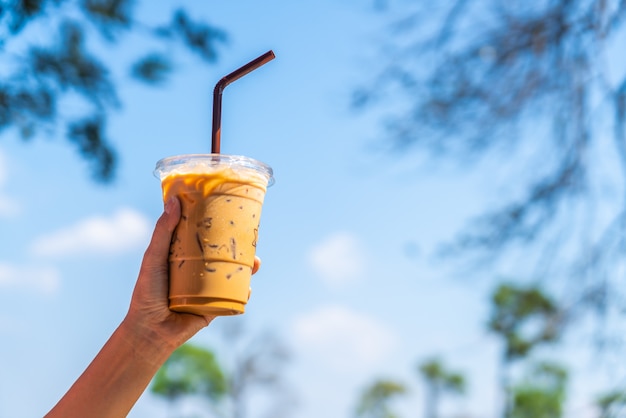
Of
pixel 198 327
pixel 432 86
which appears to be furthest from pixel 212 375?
pixel 198 327

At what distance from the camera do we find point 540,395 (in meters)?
21.6

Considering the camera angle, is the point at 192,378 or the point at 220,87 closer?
the point at 220,87

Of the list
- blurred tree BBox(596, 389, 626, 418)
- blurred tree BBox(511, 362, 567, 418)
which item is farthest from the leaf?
blurred tree BBox(511, 362, 567, 418)

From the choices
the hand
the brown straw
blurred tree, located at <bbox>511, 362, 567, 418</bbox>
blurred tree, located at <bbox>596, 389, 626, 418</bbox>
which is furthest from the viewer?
blurred tree, located at <bbox>511, 362, 567, 418</bbox>

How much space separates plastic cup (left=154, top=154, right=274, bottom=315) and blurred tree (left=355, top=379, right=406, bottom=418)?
25.5 m

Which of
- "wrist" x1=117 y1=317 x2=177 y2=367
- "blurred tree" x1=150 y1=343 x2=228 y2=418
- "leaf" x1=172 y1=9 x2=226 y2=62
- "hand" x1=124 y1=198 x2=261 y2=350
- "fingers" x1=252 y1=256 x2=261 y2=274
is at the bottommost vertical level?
"wrist" x1=117 y1=317 x2=177 y2=367

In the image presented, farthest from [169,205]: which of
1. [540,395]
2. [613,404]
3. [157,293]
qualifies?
[540,395]

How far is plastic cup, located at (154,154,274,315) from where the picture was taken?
4.99ft

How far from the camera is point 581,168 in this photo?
5.00m

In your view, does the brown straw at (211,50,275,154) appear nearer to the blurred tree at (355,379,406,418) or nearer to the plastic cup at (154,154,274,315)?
the plastic cup at (154,154,274,315)

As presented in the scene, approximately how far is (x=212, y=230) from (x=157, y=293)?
0.54 feet

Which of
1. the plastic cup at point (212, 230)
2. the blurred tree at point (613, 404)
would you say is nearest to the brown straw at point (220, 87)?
the plastic cup at point (212, 230)

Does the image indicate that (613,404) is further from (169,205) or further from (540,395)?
(540,395)

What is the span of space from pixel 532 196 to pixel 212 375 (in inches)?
745
